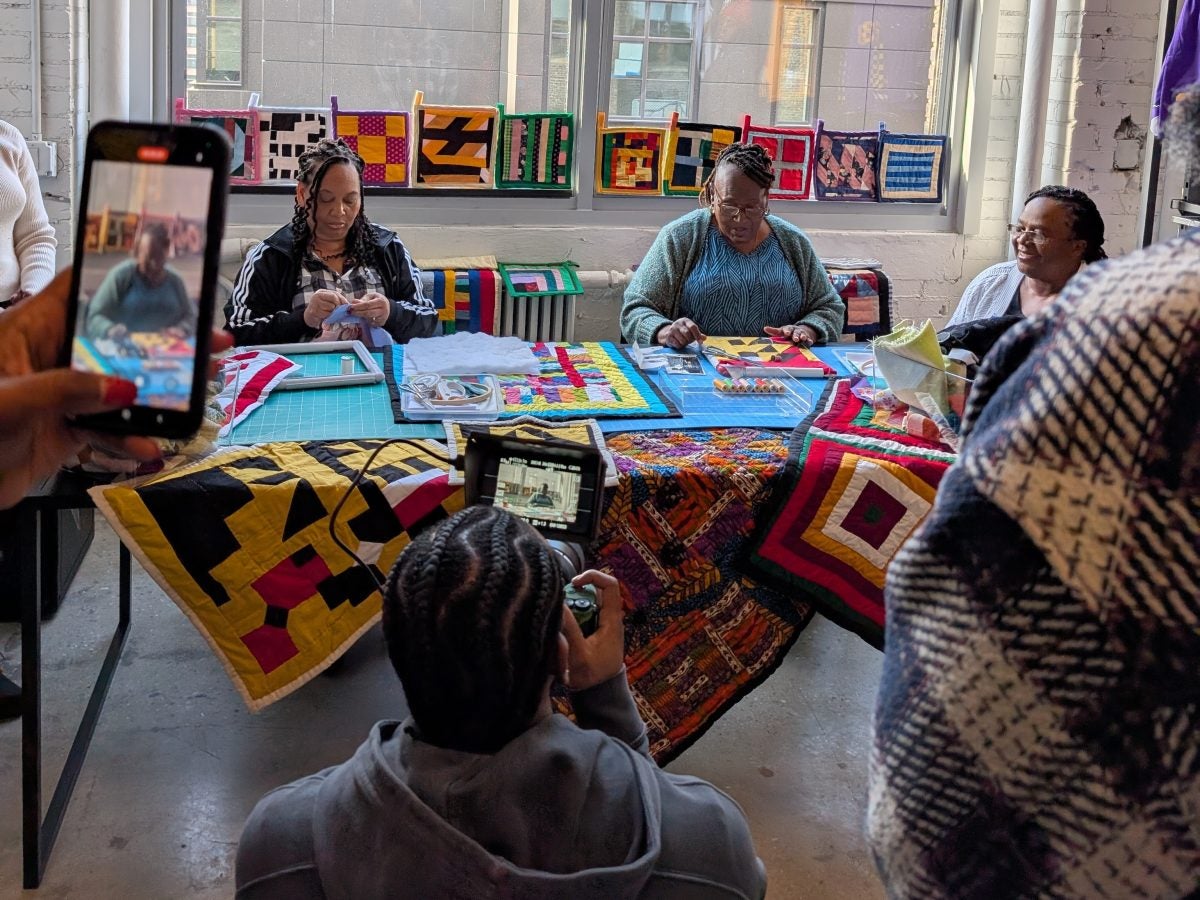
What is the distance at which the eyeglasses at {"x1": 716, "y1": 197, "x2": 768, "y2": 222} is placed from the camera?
4176 millimetres

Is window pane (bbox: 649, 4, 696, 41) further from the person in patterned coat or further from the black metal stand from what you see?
the person in patterned coat

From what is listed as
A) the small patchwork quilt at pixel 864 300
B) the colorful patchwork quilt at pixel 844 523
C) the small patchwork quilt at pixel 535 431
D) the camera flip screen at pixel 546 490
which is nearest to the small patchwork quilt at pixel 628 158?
the small patchwork quilt at pixel 864 300

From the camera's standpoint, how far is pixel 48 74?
165 inches

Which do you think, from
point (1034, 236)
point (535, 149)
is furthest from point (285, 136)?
point (1034, 236)

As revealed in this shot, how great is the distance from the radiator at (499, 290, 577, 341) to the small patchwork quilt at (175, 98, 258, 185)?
40.1 inches

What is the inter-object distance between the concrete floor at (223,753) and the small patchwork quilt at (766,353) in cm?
77

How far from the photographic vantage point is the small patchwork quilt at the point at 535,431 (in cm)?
258

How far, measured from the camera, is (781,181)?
17.2 ft

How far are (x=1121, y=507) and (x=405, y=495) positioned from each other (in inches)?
71.0

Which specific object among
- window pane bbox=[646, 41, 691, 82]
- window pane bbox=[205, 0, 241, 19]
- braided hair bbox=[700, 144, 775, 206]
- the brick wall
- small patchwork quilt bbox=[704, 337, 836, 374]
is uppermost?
window pane bbox=[205, 0, 241, 19]

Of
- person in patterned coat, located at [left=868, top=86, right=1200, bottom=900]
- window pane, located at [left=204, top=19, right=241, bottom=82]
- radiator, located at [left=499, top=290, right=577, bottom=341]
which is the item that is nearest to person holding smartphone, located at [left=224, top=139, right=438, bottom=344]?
radiator, located at [left=499, top=290, right=577, bottom=341]

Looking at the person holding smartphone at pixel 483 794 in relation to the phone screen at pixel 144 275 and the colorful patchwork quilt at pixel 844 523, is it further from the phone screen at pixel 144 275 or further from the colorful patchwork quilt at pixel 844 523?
the colorful patchwork quilt at pixel 844 523

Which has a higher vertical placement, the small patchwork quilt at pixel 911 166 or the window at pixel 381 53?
the window at pixel 381 53

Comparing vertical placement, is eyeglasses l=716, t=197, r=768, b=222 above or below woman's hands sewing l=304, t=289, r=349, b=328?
above
